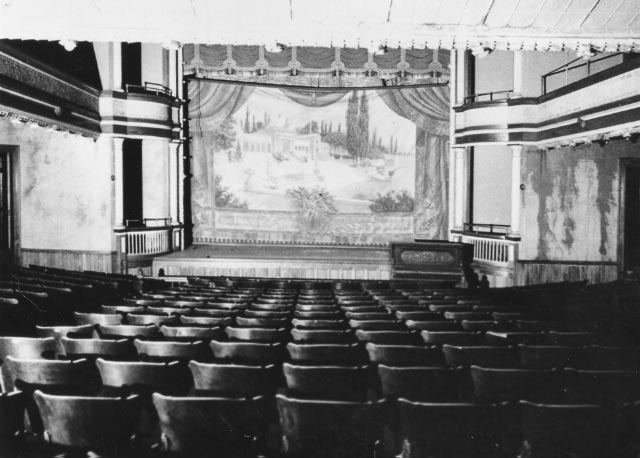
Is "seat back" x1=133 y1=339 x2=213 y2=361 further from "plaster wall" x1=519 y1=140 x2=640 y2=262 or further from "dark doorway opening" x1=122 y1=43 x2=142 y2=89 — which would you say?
"dark doorway opening" x1=122 y1=43 x2=142 y2=89

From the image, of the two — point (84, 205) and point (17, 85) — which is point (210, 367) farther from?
point (84, 205)

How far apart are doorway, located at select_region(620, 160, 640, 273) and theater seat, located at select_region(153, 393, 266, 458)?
41.7ft

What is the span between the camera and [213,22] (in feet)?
13.7

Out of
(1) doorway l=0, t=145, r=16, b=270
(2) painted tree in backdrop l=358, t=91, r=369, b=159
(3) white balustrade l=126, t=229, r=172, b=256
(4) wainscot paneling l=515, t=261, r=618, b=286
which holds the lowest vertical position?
(4) wainscot paneling l=515, t=261, r=618, b=286

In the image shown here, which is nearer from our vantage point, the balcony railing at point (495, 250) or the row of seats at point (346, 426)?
the row of seats at point (346, 426)

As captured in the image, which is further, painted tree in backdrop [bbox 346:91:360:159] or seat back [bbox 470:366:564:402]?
painted tree in backdrop [bbox 346:91:360:159]

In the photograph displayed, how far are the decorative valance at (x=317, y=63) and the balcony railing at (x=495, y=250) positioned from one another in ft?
19.8

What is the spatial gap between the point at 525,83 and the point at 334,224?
26.2 feet

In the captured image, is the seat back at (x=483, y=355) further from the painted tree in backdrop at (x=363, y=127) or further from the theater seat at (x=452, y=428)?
the painted tree in backdrop at (x=363, y=127)

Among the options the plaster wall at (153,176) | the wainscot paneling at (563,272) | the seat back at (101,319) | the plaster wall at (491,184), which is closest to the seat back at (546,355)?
the seat back at (101,319)

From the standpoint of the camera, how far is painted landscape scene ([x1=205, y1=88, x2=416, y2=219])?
18281 millimetres

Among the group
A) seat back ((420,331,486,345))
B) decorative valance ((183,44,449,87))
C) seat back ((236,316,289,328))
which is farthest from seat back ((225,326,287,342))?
decorative valance ((183,44,449,87))

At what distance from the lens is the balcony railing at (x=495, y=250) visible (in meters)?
13.3

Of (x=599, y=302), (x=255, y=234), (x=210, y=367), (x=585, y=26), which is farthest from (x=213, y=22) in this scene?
(x=255, y=234)
